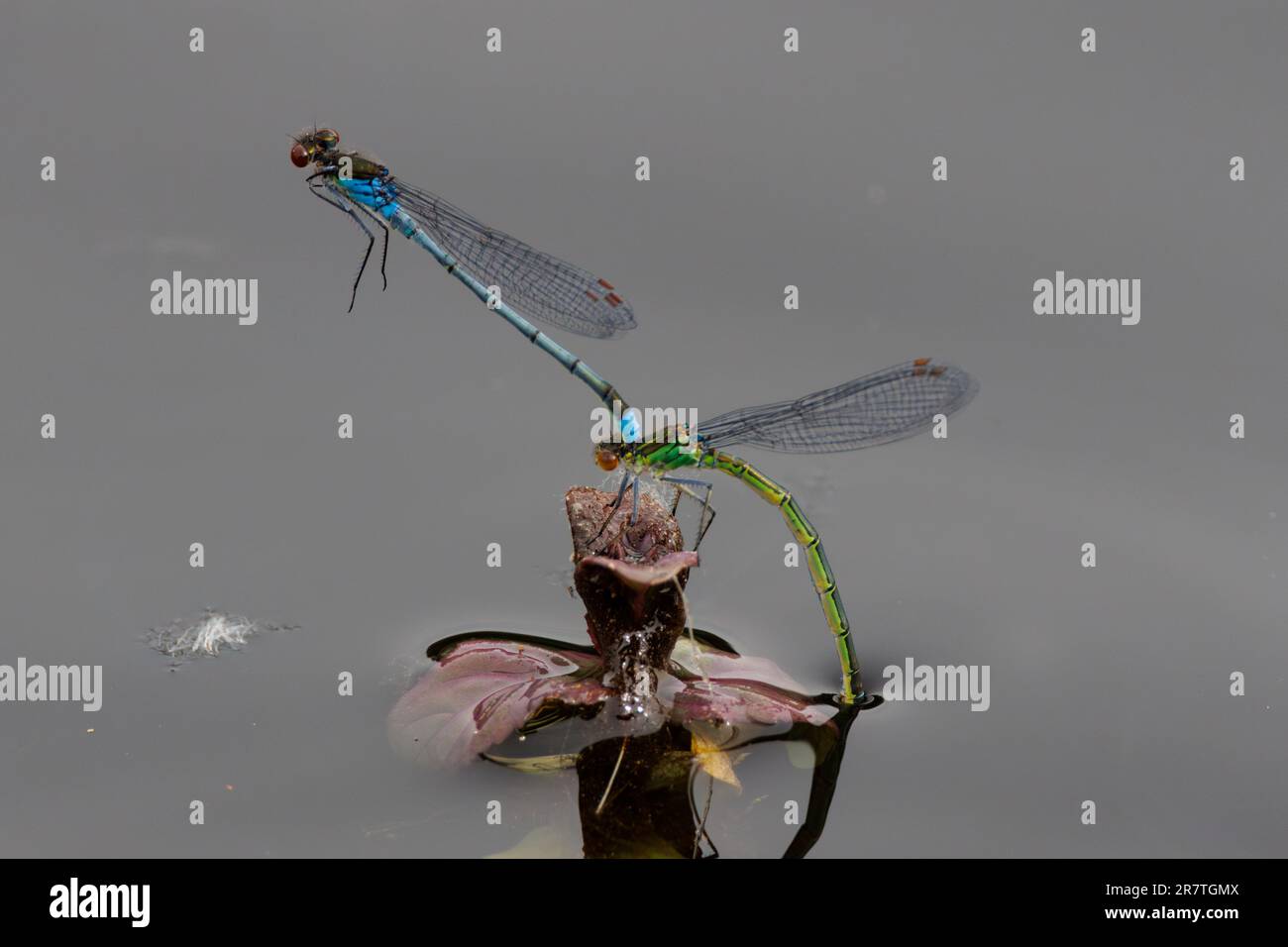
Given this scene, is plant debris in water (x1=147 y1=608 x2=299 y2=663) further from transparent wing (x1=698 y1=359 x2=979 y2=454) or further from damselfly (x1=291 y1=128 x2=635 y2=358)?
transparent wing (x1=698 y1=359 x2=979 y2=454)

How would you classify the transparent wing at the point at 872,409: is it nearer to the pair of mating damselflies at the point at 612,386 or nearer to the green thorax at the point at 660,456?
the pair of mating damselflies at the point at 612,386

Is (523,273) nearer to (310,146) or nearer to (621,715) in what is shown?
(310,146)

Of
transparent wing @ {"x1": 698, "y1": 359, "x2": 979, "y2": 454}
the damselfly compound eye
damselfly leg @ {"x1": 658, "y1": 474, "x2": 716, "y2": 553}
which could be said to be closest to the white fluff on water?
the damselfly compound eye

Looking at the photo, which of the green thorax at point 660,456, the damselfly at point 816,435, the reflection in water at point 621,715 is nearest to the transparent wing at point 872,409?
the damselfly at point 816,435

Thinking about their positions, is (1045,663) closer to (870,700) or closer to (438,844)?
(870,700)

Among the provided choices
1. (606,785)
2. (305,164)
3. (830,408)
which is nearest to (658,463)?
(830,408)
